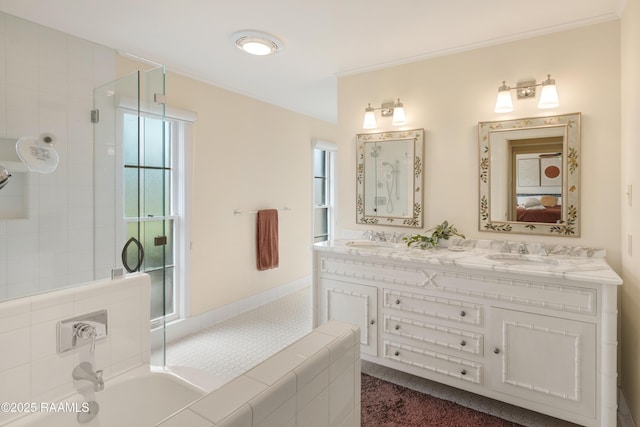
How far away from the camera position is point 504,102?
2.55m

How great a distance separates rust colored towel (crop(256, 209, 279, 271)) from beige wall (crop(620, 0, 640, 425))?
3.19 m

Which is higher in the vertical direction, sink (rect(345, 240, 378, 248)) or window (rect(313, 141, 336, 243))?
window (rect(313, 141, 336, 243))

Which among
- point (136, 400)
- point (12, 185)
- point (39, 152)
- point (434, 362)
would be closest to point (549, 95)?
point (434, 362)

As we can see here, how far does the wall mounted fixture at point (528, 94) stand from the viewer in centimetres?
240

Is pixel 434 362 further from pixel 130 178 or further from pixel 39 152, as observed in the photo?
pixel 39 152

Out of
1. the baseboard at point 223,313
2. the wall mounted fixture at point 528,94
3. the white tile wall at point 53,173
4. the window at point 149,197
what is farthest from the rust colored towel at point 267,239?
the wall mounted fixture at point 528,94

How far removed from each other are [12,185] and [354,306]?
216cm

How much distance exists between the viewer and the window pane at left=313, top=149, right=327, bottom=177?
5.25 m

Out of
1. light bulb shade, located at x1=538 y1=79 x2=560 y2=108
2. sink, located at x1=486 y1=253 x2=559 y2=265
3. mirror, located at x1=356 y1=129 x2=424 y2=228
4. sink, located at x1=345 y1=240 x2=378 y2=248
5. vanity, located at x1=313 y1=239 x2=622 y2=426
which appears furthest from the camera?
mirror, located at x1=356 y1=129 x2=424 y2=228

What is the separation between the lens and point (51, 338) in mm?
1469

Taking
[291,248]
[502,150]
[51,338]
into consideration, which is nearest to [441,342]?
[502,150]

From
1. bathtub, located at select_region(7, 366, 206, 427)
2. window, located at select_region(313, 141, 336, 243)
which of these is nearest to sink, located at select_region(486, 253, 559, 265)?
bathtub, located at select_region(7, 366, 206, 427)

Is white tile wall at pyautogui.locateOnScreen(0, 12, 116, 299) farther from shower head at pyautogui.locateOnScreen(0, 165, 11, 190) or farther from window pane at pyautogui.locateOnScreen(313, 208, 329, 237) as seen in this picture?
window pane at pyautogui.locateOnScreen(313, 208, 329, 237)

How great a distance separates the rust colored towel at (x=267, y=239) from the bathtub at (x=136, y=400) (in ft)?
8.20
